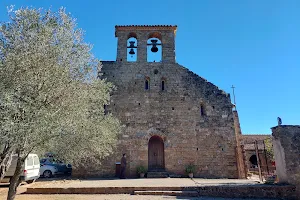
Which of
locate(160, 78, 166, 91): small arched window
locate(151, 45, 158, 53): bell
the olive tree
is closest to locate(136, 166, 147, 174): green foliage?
locate(160, 78, 166, 91): small arched window

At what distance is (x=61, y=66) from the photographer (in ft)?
24.0

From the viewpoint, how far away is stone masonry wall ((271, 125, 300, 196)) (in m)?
9.34

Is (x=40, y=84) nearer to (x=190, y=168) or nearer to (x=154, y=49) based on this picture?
(x=190, y=168)

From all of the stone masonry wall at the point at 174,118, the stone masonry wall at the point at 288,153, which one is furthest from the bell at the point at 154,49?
the stone masonry wall at the point at 288,153

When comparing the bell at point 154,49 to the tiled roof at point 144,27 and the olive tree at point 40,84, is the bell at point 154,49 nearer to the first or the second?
the tiled roof at point 144,27

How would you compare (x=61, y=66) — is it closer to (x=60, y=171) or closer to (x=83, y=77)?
(x=83, y=77)

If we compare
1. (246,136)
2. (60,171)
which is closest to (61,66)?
(60,171)

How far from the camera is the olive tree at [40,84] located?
5.84 m

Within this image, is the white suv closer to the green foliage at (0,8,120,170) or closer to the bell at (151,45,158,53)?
the green foliage at (0,8,120,170)

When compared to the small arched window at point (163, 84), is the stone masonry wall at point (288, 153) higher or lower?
lower

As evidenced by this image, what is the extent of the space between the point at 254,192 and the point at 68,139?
25.0ft

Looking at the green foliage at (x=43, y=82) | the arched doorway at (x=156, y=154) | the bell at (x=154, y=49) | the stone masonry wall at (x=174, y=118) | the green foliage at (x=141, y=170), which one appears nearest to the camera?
the green foliage at (x=43, y=82)

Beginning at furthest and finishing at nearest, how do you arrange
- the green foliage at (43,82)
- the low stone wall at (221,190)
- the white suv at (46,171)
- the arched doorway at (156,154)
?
the white suv at (46,171)
the arched doorway at (156,154)
the low stone wall at (221,190)
the green foliage at (43,82)

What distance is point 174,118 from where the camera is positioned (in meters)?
15.5
